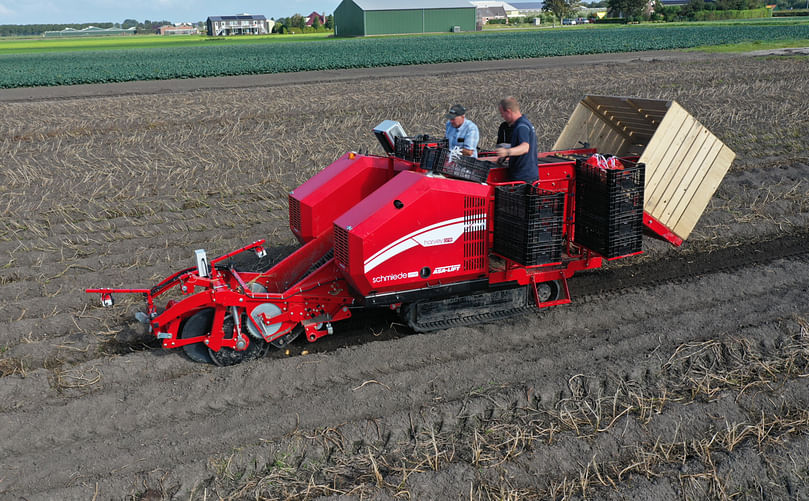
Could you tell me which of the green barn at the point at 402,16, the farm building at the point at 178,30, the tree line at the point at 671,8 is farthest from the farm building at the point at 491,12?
the farm building at the point at 178,30

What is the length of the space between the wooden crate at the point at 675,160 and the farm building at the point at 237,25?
96157 mm

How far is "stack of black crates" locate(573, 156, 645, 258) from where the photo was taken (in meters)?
7.02

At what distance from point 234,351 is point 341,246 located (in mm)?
1435

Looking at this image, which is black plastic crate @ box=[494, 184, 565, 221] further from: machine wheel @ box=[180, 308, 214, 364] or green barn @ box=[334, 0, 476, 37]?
green barn @ box=[334, 0, 476, 37]

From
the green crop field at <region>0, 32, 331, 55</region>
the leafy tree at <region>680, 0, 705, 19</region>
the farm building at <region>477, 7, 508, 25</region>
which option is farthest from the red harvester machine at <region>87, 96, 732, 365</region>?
the farm building at <region>477, 7, 508, 25</region>

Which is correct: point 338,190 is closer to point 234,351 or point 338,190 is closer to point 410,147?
point 410,147

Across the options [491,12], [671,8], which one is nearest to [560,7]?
[671,8]

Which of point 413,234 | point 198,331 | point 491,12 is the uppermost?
point 491,12

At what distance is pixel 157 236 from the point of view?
10258 millimetres

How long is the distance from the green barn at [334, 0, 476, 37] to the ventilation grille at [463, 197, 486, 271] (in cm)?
7214

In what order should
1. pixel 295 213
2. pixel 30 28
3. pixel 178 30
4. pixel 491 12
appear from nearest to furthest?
1. pixel 295 213
2. pixel 491 12
3. pixel 178 30
4. pixel 30 28

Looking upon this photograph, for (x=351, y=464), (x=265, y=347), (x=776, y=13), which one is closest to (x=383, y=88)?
(x=265, y=347)

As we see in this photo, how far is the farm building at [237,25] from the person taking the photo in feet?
324

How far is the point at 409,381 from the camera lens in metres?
6.28
